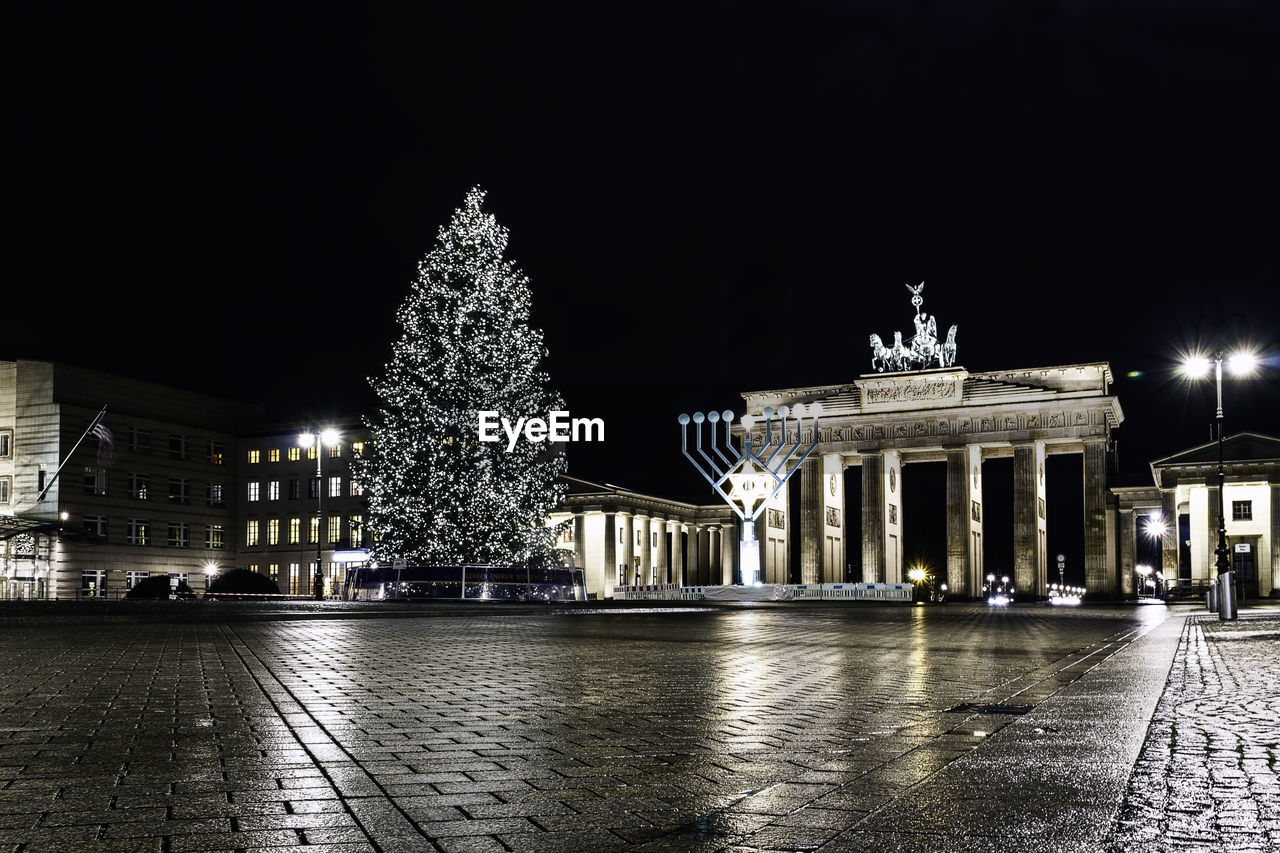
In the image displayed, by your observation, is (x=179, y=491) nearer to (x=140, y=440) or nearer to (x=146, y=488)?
(x=146, y=488)

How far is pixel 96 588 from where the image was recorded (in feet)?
255

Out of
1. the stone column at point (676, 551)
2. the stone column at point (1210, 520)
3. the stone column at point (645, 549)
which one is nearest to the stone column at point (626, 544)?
the stone column at point (645, 549)

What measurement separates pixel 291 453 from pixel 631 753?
8950cm

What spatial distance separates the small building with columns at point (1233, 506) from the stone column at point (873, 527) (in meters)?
17.7

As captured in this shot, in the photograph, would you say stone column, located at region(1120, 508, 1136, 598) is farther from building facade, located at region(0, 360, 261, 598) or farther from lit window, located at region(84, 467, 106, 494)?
lit window, located at region(84, 467, 106, 494)

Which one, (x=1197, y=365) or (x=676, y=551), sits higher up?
(x=1197, y=365)

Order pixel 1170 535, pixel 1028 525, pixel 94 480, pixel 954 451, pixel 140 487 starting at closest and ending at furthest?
pixel 1170 535 → pixel 94 480 → pixel 1028 525 → pixel 140 487 → pixel 954 451

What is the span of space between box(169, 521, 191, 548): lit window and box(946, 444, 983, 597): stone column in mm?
52508

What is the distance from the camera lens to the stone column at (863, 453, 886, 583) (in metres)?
84.1

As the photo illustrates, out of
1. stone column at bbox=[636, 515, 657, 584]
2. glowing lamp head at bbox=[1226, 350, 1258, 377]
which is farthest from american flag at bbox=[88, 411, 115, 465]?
stone column at bbox=[636, 515, 657, 584]

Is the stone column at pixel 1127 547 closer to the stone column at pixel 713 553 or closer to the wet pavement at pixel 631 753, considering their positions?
the stone column at pixel 713 553

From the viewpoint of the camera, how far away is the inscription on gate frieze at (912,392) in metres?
85.6

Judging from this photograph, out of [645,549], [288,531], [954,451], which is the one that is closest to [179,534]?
[288,531]

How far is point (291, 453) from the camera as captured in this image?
93125mm
